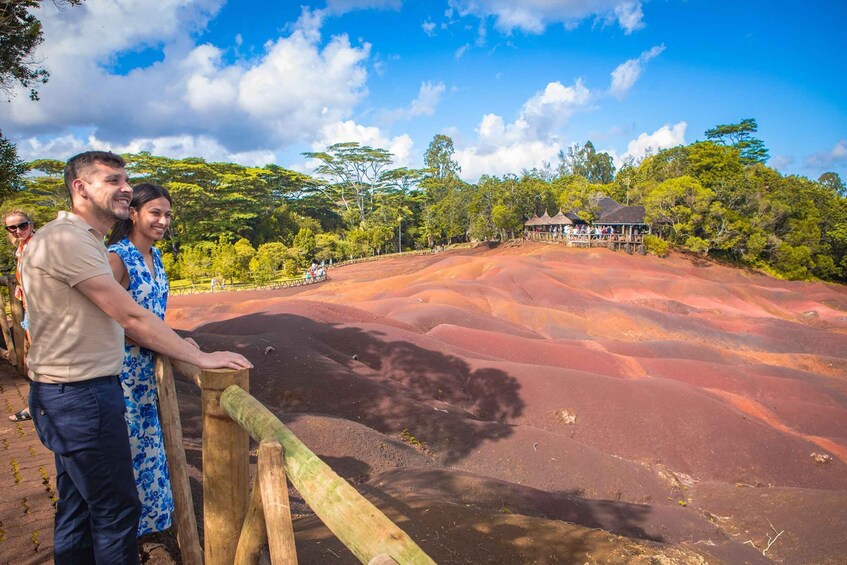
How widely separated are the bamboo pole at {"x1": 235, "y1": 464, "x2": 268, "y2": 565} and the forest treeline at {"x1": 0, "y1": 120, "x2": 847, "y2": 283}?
2870 cm

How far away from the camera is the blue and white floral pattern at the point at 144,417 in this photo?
2.74 m

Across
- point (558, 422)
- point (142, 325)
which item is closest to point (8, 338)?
point (142, 325)

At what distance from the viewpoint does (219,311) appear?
20.5 m

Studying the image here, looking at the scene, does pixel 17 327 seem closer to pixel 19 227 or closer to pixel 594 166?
pixel 19 227

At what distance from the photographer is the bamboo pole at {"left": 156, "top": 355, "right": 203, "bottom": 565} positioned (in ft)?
8.91

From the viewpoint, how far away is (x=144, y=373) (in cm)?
279

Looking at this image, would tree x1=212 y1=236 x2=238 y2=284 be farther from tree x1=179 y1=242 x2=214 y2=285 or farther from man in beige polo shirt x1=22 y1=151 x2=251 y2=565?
man in beige polo shirt x1=22 y1=151 x2=251 y2=565

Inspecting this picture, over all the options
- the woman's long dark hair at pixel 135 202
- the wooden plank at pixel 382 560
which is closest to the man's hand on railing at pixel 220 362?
the wooden plank at pixel 382 560

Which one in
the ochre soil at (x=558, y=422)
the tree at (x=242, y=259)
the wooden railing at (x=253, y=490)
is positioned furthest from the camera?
the tree at (x=242, y=259)

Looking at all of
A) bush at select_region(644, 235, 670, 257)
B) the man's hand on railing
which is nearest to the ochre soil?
the man's hand on railing

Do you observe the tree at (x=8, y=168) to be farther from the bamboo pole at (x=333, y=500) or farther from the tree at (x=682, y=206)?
the tree at (x=682, y=206)

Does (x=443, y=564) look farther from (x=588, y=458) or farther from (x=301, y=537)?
(x=588, y=458)

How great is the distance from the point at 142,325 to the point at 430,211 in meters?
55.4

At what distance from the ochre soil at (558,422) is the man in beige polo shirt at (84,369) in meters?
1.56
